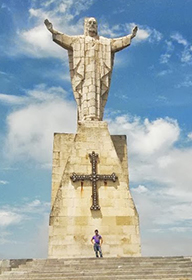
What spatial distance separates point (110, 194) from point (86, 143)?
2.15 metres

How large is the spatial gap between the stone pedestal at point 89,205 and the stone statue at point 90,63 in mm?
1057

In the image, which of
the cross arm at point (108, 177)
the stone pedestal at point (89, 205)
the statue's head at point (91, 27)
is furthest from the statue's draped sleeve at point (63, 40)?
the cross arm at point (108, 177)

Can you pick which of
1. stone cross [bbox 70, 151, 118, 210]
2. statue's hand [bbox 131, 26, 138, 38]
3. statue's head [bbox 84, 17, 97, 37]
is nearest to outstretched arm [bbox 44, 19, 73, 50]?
statue's head [bbox 84, 17, 97, 37]

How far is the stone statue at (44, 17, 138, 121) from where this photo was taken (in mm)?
13664

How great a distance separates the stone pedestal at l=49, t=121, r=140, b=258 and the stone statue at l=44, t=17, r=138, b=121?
1.06m

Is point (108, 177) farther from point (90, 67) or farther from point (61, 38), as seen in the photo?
point (61, 38)

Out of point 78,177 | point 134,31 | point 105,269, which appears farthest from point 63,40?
point 105,269

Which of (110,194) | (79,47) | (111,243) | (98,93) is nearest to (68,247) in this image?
(111,243)

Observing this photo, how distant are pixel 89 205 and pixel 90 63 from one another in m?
5.90

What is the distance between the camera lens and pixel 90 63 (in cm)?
1395

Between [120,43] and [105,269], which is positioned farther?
[120,43]

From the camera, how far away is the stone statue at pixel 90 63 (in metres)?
13.7

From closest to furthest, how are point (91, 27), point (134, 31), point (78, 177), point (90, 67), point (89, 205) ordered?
point (89, 205), point (78, 177), point (90, 67), point (91, 27), point (134, 31)

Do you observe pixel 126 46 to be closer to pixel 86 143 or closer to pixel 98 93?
pixel 98 93
